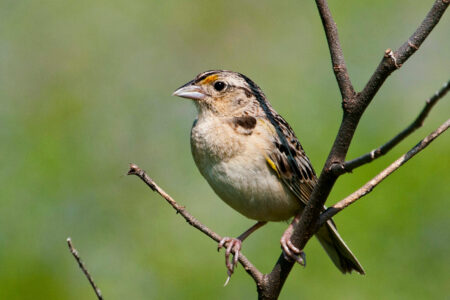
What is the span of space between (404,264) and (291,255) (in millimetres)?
2346

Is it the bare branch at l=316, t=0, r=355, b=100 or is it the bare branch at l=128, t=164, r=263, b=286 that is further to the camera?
the bare branch at l=128, t=164, r=263, b=286

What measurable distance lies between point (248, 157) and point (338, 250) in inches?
42.5

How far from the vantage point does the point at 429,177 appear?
666 cm

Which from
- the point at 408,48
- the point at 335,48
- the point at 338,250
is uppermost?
the point at 335,48

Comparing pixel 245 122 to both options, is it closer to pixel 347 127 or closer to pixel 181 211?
pixel 181 211

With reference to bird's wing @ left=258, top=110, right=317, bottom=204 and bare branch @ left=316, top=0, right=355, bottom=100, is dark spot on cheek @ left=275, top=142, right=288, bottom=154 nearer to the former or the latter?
bird's wing @ left=258, top=110, right=317, bottom=204

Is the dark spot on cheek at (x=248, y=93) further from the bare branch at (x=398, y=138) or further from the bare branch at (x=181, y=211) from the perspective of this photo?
the bare branch at (x=398, y=138)

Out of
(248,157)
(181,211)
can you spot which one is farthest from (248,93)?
(181,211)

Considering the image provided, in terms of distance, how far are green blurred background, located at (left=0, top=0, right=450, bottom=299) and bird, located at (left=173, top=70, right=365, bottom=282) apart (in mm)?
1067

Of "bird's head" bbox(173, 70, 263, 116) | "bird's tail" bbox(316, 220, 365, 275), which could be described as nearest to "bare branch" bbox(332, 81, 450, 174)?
"bird's tail" bbox(316, 220, 365, 275)

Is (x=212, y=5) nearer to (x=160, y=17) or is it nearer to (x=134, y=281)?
(x=160, y=17)

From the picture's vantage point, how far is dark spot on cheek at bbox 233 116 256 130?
17.7 feet

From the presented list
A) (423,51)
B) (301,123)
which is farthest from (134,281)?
(423,51)

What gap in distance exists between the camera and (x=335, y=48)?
12.2 ft
